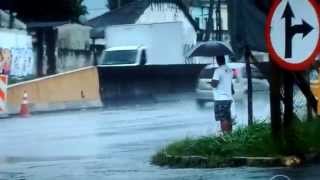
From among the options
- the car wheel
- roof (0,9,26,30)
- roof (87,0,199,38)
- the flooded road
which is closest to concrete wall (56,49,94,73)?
roof (0,9,26,30)

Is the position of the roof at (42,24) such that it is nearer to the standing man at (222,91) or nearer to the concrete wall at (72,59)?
the concrete wall at (72,59)

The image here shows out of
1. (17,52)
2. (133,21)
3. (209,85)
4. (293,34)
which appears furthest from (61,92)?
(133,21)

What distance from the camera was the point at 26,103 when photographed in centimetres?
2919

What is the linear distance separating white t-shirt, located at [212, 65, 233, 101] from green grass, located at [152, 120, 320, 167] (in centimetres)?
289

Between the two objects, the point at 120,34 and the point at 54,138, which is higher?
the point at 120,34

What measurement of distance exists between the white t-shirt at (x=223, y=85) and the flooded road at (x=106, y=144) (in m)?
1.38

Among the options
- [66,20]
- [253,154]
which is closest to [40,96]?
[253,154]

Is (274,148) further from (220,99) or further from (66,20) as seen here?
(66,20)

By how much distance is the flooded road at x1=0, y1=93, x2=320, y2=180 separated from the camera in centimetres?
1191

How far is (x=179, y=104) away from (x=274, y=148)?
22.9 m

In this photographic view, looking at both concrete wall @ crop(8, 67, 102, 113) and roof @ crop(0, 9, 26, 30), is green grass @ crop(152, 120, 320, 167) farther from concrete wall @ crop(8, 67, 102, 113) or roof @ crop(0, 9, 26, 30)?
roof @ crop(0, 9, 26, 30)

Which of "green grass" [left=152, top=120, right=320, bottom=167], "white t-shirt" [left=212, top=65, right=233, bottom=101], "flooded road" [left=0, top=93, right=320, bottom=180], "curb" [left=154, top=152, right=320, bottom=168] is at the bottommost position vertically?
"flooded road" [left=0, top=93, right=320, bottom=180]

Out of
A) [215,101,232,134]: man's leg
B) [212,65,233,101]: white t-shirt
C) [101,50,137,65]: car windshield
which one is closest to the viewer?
[215,101,232,134]: man's leg

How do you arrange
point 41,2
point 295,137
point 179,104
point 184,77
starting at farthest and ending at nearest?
point 184,77 → point 179,104 → point 41,2 → point 295,137
